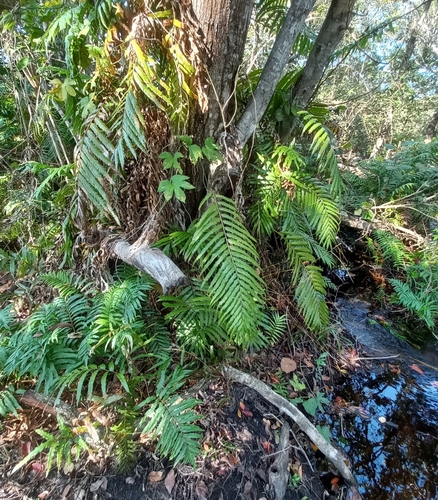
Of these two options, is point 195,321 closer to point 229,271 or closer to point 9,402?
point 229,271

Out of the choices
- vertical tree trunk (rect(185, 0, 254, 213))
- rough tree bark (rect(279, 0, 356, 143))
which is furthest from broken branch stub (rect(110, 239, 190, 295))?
rough tree bark (rect(279, 0, 356, 143))

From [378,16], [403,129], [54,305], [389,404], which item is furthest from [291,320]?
[378,16]

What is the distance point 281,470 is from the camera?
1.49m

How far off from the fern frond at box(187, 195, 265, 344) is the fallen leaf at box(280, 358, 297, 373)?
566 mm

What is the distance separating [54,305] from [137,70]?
4.46ft

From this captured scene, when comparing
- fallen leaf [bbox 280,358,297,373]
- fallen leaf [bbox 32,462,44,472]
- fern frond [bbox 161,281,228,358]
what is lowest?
fallen leaf [bbox 32,462,44,472]

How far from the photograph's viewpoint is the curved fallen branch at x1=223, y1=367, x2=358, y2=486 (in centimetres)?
155

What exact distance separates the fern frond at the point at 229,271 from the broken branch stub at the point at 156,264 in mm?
135

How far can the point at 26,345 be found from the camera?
1553 mm

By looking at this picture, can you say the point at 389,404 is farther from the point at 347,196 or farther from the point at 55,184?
the point at 55,184

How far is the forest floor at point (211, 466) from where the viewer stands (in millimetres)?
1354

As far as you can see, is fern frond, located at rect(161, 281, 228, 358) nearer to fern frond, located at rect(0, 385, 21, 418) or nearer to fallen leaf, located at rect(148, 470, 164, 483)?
fallen leaf, located at rect(148, 470, 164, 483)

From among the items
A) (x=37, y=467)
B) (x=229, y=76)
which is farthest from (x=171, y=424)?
(x=229, y=76)

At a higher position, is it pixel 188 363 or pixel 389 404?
pixel 188 363
